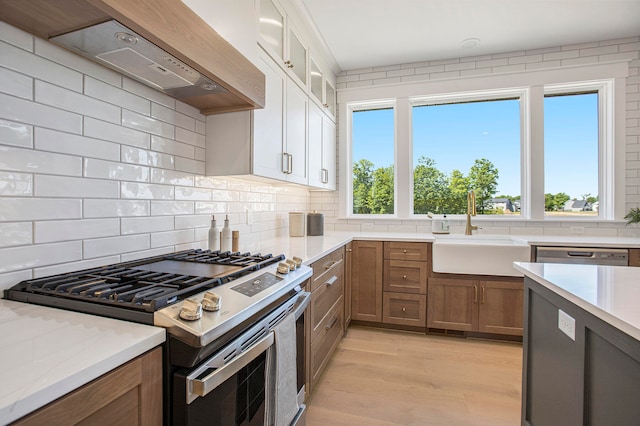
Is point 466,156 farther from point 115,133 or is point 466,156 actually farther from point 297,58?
point 115,133

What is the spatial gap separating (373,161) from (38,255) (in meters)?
3.17

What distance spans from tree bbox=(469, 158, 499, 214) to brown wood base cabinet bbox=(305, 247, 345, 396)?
1.75m

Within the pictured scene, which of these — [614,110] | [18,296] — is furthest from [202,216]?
[614,110]

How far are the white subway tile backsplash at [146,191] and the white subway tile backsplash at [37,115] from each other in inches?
11.3

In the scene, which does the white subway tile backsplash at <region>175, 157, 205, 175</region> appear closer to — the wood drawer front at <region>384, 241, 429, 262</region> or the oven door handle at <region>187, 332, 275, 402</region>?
the oven door handle at <region>187, 332, 275, 402</region>

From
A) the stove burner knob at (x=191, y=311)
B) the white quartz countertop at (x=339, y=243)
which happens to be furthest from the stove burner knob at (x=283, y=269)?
the stove burner knob at (x=191, y=311)

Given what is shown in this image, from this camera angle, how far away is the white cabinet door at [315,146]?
2.80 metres

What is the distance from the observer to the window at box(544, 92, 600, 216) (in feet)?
10.3

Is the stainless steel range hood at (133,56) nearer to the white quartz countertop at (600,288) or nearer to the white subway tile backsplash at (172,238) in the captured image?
the white subway tile backsplash at (172,238)

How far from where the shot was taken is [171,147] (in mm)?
1652

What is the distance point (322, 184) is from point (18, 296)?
2437mm

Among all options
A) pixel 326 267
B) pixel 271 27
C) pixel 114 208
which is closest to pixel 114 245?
pixel 114 208

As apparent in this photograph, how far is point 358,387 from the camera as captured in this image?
207cm

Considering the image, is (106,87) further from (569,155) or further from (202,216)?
(569,155)
